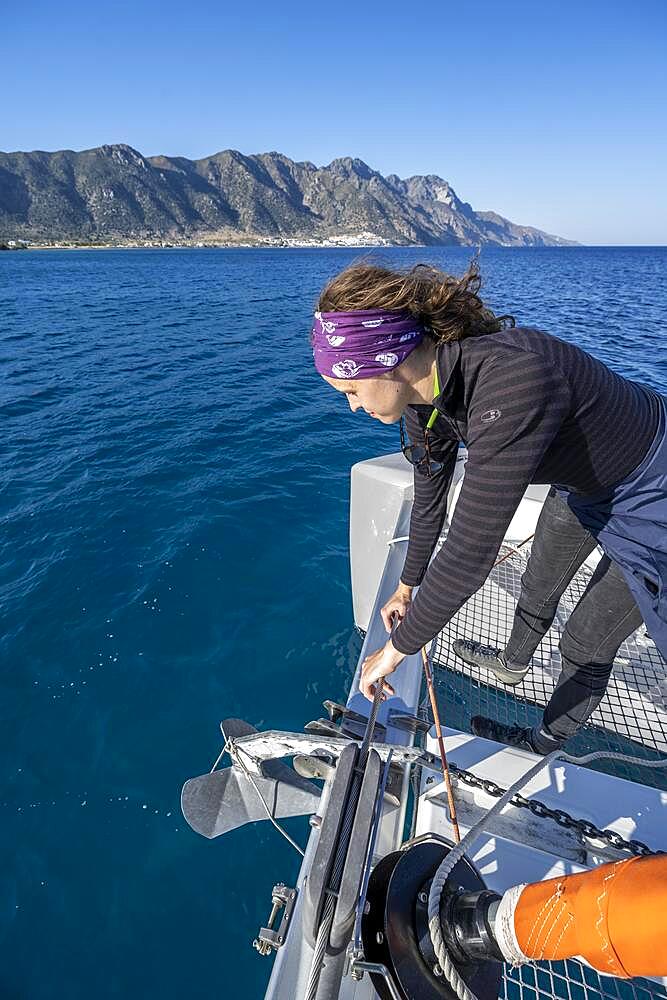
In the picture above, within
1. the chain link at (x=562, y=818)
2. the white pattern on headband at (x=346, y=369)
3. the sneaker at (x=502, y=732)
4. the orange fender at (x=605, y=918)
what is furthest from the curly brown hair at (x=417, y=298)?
the sneaker at (x=502, y=732)

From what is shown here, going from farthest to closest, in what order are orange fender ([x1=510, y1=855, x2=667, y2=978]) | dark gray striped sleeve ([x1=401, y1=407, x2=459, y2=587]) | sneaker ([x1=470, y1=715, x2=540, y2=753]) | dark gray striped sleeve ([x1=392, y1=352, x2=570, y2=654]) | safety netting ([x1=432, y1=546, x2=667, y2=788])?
1. safety netting ([x1=432, y1=546, x2=667, y2=788])
2. sneaker ([x1=470, y1=715, x2=540, y2=753])
3. dark gray striped sleeve ([x1=401, y1=407, x2=459, y2=587])
4. dark gray striped sleeve ([x1=392, y1=352, x2=570, y2=654])
5. orange fender ([x1=510, y1=855, x2=667, y2=978])

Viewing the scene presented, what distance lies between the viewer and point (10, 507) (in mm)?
6254

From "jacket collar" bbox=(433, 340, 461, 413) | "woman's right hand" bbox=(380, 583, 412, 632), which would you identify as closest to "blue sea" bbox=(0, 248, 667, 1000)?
"jacket collar" bbox=(433, 340, 461, 413)

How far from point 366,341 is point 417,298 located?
0.20m

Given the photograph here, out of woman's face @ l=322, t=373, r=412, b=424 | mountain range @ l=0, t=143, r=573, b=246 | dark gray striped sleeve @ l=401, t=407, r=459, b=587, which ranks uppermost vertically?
mountain range @ l=0, t=143, r=573, b=246

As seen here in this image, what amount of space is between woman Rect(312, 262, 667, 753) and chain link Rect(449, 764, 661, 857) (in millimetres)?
556

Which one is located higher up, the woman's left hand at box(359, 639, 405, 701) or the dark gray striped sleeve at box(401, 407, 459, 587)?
the dark gray striped sleeve at box(401, 407, 459, 587)

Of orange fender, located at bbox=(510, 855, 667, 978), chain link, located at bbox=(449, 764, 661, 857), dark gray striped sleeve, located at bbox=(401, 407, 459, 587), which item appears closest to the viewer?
orange fender, located at bbox=(510, 855, 667, 978)

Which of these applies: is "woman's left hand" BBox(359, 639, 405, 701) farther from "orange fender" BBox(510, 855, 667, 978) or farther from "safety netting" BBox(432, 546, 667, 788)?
"safety netting" BBox(432, 546, 667, 788)

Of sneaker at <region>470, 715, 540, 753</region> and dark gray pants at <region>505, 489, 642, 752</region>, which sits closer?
dark gray pants at <region>505, 489, 642, 752</region>

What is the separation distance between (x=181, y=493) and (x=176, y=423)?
282cm

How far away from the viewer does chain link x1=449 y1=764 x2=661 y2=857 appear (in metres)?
1.60

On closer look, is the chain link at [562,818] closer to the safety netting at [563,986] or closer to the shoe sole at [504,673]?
the safety netting at [563,986]

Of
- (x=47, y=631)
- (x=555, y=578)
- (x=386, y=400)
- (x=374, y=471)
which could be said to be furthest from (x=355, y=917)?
(x=47, y=631)
